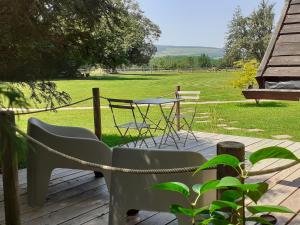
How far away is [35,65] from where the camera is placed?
452cm

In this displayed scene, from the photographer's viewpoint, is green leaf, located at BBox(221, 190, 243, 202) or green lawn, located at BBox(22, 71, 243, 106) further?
green lawn, located at BBox(22, 71, 243, 106)

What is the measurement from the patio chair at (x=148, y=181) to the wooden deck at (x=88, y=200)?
0.45 metres

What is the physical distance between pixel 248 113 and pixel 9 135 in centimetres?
1092

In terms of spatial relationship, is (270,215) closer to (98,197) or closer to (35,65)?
(98,197)

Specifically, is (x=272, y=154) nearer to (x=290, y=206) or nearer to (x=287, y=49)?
(x=287, y=49)

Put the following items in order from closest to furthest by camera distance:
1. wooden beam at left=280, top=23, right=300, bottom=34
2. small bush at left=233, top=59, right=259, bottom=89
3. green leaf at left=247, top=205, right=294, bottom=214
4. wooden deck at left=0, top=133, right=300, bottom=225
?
1. green leaf at left=247, top=205, right=294, bottom=214
2. wooden beam at left=280, top=23, right=300, bottom=34
3. wooden deck at left=0, top=133, right=300, bottom=225
4. small bush at left=233, top=59, right=259, bottom=89

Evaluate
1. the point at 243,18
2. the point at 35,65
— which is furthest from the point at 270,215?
the point at 243,18

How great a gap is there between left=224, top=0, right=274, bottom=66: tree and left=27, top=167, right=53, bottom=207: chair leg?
1602 inches

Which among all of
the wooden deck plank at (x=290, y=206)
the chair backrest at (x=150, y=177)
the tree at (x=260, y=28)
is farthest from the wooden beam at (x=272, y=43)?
the tree at (x=260, y=28)

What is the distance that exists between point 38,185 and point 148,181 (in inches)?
54.4

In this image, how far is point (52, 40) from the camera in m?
4.97

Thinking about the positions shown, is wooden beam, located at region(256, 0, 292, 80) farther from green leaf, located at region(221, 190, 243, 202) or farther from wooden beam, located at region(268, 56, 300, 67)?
green leaf, located at region(221, 190, 243, 202)

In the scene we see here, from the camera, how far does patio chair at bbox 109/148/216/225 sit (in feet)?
8.85

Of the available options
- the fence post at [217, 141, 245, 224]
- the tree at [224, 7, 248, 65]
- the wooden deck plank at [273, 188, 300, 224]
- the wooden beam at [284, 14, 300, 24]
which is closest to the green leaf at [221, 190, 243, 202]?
the fence post at [217, 141, 245, 224]
